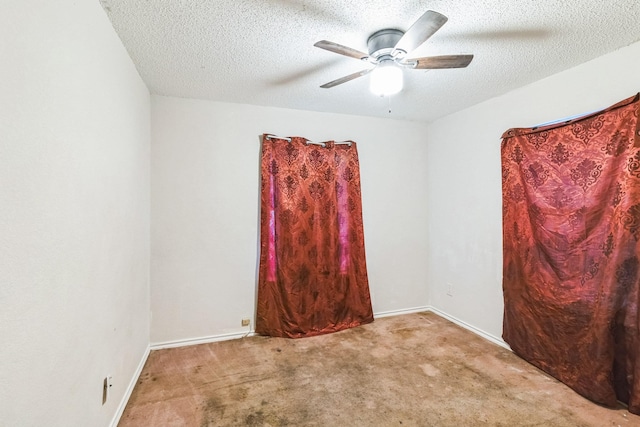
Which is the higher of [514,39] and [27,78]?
[514,39]

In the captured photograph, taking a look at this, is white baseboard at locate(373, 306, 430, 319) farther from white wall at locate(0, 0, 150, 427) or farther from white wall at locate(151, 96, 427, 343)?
white wall at locate(0, 0, 150, 427)

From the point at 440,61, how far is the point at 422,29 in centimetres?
38

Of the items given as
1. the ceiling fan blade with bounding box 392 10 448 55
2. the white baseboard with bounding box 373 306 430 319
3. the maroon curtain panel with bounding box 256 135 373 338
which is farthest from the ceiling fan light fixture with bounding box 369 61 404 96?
the white baseboard with bounding box 373 306 430 319

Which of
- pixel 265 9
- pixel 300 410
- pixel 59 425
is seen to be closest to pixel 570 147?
pixel 265 9

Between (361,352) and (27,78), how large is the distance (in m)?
2.81

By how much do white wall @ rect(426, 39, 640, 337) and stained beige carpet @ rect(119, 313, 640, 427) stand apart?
0.56m

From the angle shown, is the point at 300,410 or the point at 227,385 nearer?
the point at 300,410

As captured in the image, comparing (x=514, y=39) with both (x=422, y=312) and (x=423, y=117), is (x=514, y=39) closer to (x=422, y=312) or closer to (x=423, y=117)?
(x=423, y=117)

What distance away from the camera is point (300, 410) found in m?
1.97

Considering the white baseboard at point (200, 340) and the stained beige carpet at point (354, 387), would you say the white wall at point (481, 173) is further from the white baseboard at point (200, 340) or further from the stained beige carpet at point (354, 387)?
the white baseboard at point (200, 340)

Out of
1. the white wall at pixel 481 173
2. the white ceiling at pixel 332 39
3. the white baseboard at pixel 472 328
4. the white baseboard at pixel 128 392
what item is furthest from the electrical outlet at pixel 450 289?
the white baseboard at pixel 128 392

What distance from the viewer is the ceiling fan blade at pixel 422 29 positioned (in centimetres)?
133

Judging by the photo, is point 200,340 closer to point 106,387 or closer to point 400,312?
point 106,387

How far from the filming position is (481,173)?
3082 mm
